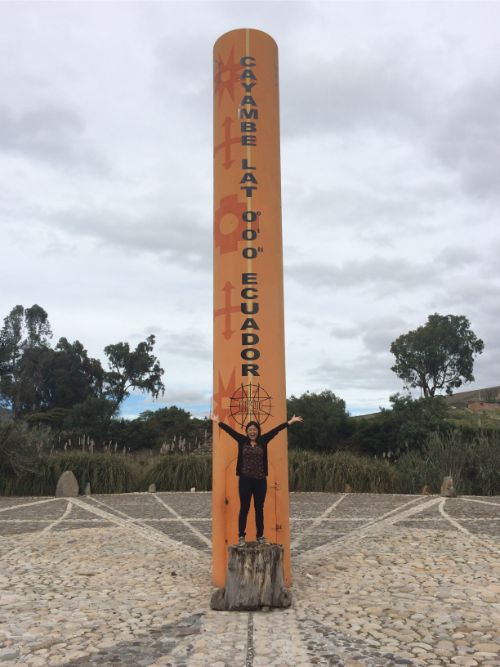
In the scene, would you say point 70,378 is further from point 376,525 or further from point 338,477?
point 376,525

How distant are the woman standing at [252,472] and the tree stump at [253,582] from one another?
463 mm

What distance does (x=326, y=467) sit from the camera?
49.8 ft

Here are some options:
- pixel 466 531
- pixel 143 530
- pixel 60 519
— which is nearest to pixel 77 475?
pixel 60 519

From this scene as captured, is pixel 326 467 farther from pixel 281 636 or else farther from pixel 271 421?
pixel 281 636

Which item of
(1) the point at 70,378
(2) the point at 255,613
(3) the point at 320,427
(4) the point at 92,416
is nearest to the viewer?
(2) the point at 255,613

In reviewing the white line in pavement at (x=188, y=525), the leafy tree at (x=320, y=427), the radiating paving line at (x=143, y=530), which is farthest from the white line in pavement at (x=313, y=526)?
the leafy tree at (x=320, y=427)

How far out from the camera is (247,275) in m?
6.31

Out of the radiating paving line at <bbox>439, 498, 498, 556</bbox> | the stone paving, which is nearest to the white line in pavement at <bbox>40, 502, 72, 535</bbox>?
the stone paving

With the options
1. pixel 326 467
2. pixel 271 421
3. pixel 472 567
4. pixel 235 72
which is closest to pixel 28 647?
Result: pixel 271 421

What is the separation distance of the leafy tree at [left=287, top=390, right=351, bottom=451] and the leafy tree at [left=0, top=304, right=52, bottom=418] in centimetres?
2861

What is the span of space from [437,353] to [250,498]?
50.2 meters

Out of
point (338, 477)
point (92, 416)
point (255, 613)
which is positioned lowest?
point (255, 613)

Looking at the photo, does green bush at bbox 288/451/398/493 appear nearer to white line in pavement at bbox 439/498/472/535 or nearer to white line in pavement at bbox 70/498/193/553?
white line in pavement at bbox 439/498/472/535

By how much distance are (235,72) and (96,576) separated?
591 cm
